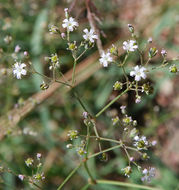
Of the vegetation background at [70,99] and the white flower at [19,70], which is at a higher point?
the vegetation background at [70,99]

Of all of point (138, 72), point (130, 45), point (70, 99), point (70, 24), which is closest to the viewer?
point (138, 72)

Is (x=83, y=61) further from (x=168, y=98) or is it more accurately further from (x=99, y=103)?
(x=168, y=98)

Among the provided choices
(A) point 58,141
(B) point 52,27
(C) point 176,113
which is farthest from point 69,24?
(C) point 176,113

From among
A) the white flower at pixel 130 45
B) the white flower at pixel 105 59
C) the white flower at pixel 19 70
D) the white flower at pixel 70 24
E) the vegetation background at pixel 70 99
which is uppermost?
the vegetation background at pixel 70 99

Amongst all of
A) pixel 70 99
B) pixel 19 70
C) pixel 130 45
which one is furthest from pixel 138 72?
pixel 70 99

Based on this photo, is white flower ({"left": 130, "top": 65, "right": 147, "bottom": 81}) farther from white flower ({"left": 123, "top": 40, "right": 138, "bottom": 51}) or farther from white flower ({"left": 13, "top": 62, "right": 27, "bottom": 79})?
white flower ({"left": 13, "top": 62, "right": 27, "bottom": 79})

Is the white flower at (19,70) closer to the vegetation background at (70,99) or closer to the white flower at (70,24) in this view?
the white flower at (70,24)

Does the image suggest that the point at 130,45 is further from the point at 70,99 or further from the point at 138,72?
the point at 70,99

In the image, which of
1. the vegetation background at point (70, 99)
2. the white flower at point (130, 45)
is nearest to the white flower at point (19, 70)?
the white flower at point (130, 45)
